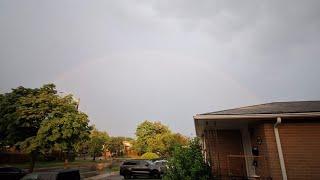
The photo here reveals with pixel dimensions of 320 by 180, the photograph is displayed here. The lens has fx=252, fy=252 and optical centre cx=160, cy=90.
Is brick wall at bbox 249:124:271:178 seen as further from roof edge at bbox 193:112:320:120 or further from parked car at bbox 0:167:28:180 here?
parked car at bbox 0:167:28:180

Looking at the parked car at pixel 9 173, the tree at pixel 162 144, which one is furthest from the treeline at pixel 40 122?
the tree at pixel 162 144

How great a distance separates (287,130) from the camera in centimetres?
1184

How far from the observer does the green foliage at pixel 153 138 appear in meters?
53.5

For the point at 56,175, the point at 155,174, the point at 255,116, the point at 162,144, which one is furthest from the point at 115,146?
the point at 255,116

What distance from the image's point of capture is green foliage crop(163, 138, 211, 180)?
1127 centimetres

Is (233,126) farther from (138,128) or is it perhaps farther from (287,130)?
(138,128)

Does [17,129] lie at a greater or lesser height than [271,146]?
greater

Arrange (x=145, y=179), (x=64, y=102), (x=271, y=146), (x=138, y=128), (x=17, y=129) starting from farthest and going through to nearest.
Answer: (x=138, y=128)
(x=64, y=102)
(x=17, y=129)
(x=145, y=179)
(x=271, y=146)

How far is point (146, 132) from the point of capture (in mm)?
62375

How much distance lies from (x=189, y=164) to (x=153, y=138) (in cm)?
4770

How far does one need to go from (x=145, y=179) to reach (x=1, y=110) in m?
16.3

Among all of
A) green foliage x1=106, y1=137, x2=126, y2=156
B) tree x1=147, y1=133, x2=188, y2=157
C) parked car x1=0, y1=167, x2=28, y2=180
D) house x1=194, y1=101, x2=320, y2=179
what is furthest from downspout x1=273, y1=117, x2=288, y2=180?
green foliage x1=106, y1=137, x2=126, y2=156

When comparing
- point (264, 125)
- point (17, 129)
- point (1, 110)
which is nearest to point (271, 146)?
point (264, 125)

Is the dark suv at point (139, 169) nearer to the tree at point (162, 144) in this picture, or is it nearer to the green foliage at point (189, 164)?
the green foliage at point (189, 164)
